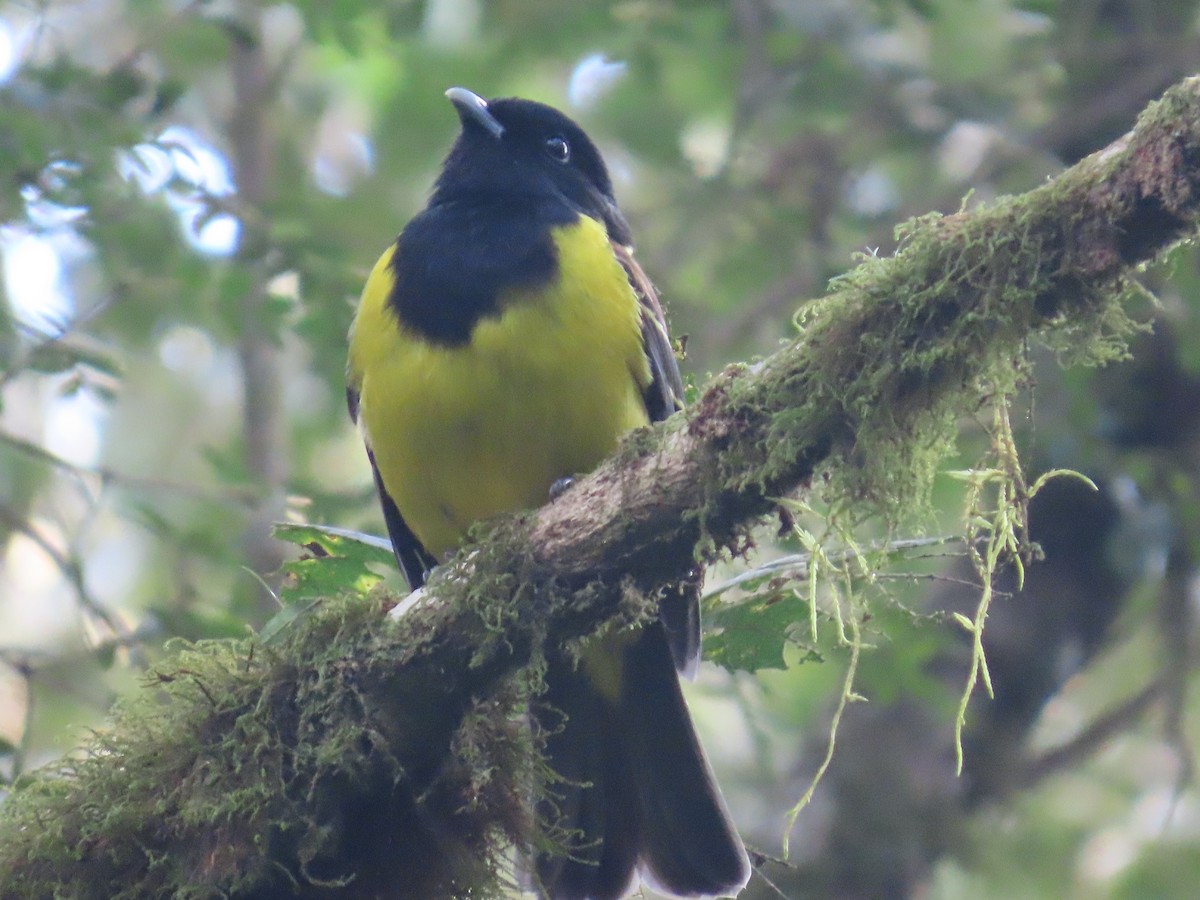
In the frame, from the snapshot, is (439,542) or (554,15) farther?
(554,15)

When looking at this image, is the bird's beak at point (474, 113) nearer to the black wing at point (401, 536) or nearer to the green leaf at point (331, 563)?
the black wing at point (401, 536)

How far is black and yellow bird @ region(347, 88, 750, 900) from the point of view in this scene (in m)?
3.18

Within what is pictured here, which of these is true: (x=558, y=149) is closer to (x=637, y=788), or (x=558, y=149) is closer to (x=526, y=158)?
(x=526, y=158)

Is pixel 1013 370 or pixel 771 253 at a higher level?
pixel 771 253

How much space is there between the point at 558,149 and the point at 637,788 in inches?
80.0

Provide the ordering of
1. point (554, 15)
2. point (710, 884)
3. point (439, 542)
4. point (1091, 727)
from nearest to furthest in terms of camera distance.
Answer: point (710, 884) < point (439, 542) < point (1091, 727) < point (554, 15)

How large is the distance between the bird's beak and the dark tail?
5.72ft

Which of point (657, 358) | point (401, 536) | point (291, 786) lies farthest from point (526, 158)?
point (291, 786)

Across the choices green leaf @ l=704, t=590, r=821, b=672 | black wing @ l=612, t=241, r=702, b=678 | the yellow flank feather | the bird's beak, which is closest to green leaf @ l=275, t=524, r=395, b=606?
the yellow flank feather

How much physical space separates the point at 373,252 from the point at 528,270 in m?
2.87

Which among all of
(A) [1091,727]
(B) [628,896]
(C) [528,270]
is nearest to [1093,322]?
(C) [528,270]

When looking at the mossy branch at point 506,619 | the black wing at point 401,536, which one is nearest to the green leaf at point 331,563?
the mossy branch at point 506,619

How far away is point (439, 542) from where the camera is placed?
11.7ft

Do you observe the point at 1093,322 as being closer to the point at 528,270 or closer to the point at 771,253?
the point at 528,270
